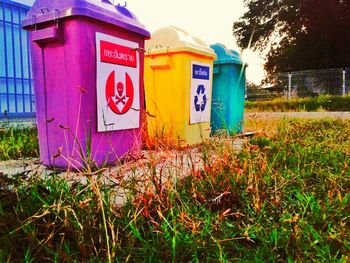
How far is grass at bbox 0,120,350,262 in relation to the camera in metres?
1.27

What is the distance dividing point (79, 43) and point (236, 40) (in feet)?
95.0

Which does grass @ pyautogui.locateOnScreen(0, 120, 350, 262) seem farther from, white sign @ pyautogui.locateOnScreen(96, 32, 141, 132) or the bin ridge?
the bin ridge

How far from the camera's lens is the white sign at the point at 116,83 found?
246cm

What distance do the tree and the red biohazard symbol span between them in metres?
20.9

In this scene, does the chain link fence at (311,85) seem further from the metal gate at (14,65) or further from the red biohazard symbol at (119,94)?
the red biohazard symbol at (119,94)

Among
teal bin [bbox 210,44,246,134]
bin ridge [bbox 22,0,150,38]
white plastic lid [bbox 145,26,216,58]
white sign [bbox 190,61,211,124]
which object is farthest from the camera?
teal bin [bbox 210,44,246,134]

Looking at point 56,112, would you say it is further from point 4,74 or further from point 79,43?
point 4,74

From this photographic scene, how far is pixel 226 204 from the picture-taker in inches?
67.9

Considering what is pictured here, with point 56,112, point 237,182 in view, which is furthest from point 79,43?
point 237,182

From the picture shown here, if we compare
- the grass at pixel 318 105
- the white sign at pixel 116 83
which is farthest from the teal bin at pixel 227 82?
the grass at pixel 318 105

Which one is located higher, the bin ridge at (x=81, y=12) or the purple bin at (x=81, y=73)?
the bin ridge at (x=81, y=12)

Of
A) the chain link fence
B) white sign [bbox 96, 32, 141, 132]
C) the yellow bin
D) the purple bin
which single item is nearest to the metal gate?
the yellow bin

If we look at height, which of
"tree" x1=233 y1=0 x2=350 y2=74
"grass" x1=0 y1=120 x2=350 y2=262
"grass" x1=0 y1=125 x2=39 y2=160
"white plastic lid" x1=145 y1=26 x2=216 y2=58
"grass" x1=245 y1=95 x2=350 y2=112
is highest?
"tree" x1=233 y1=0 x2=350 y2=74

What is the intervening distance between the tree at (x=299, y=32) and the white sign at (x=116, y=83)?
20869 mm
